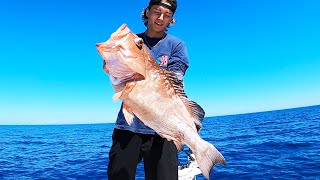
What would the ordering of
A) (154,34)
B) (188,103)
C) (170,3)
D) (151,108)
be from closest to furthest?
(151,108) → (188,103) → (170,3) → (154,34)

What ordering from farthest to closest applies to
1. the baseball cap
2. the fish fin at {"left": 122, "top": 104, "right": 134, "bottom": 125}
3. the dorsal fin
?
1. the baseball cap
2. the dorsal fin
3. the fish fin at {"left": 122, "top": 104, "right": 134, "bottom": 125}

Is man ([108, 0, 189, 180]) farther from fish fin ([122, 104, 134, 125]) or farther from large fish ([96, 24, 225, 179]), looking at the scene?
fish fin ([122, 104, 134, 125])

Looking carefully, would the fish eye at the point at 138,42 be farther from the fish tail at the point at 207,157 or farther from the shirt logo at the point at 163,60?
the fish tail at the point at 207,157

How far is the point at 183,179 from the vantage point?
838cm

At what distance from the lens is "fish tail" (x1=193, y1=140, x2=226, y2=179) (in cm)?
360

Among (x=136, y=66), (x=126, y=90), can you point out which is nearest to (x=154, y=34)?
(x=136, y=66)

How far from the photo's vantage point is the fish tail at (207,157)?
3596 millimetres

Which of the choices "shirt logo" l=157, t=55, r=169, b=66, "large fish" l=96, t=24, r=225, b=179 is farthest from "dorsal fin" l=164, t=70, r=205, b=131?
"shirt logo" l=157, t=55, r=169, b=66

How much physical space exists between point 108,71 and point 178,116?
3.47ft

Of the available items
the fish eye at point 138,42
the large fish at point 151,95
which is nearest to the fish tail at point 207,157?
the large fish at point 151,95

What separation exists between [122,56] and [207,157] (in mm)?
1653

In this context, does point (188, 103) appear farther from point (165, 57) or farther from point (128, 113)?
point (165, 57)

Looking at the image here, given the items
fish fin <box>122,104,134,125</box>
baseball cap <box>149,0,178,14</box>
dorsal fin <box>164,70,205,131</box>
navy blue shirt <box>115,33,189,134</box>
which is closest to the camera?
fish fin <box>122,104,134,125</box>

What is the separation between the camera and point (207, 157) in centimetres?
362
